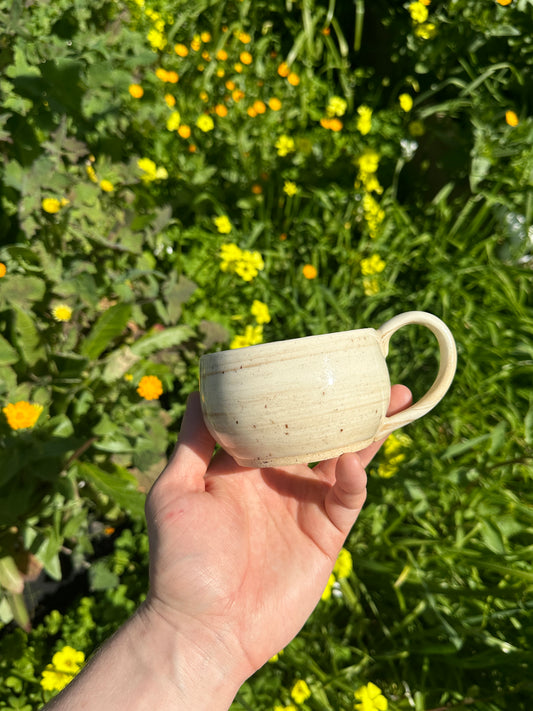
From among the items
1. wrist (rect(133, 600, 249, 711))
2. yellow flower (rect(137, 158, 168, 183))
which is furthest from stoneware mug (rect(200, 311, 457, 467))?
yellow flower (rect(137, 158, 168, 183))

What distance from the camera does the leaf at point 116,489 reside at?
157cm

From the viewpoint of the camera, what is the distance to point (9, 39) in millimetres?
1749

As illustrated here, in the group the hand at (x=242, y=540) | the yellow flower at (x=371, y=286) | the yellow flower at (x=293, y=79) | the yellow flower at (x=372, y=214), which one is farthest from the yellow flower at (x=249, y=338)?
the yellow flower at (x=293, y=79)

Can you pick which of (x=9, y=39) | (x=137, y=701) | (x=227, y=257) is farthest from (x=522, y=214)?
(x=137, y=701)

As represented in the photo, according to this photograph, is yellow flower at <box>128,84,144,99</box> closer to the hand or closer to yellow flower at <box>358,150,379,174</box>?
yellow flower at <box>358,150,379,174</box>

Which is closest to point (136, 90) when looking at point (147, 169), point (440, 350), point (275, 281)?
point (147, 169)

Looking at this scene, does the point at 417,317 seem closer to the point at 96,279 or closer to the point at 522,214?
the point at 96,279

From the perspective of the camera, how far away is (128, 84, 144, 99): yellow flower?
217cm

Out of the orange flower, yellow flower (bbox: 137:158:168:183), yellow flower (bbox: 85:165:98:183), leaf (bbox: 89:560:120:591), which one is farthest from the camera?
the orange flower

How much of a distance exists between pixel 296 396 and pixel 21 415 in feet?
2.99

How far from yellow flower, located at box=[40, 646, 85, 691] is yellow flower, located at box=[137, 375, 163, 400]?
0.76 m

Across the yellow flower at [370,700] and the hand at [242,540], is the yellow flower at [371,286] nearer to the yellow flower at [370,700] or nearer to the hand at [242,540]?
the hand at [242,540]

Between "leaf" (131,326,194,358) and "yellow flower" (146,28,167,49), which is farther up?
"yellow flower" (146,28,167,49)

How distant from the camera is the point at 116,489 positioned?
1.60m
